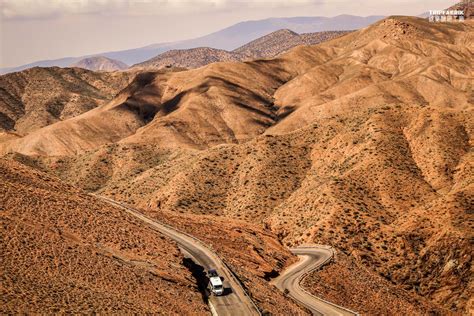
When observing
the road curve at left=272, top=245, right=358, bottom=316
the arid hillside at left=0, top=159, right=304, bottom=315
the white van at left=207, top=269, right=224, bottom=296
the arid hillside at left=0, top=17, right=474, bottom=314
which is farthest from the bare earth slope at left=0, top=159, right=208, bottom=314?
the arid hillside at left=0, top=17, right=474, bottom=314

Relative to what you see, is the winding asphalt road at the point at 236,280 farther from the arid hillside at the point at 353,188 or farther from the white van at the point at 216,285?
the arid hillside at the point at 353,188

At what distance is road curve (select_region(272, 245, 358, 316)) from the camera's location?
166 feet

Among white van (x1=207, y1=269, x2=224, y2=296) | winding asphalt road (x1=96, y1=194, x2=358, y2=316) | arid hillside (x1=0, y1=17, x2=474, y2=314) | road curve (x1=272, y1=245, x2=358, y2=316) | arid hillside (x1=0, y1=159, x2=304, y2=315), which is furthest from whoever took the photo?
arid hillside (x1=0, y1=17, x2=474, y2=314)

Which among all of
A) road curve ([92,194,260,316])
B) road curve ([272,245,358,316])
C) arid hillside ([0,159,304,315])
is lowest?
road curve ([272,245,358,316])

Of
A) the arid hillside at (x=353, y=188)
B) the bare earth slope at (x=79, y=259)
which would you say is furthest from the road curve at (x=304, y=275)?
the bare earth slope at (x=79, y=259)

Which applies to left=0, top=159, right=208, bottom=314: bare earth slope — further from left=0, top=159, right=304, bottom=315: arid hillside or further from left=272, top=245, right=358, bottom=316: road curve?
left=272, top=245, right=358, bottom=316: road curve

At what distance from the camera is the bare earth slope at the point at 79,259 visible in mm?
29500

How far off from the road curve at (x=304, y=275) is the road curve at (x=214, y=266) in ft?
28.1

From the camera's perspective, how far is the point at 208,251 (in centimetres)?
4938

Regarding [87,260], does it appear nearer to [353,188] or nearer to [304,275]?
[304,275]

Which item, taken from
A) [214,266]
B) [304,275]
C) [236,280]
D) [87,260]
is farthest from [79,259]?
[304,275]

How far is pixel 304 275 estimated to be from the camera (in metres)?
57.1

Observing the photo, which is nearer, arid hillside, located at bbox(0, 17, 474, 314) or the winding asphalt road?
the winding asphalt road

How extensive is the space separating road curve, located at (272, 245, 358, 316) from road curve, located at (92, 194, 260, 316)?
8571 millimetres
